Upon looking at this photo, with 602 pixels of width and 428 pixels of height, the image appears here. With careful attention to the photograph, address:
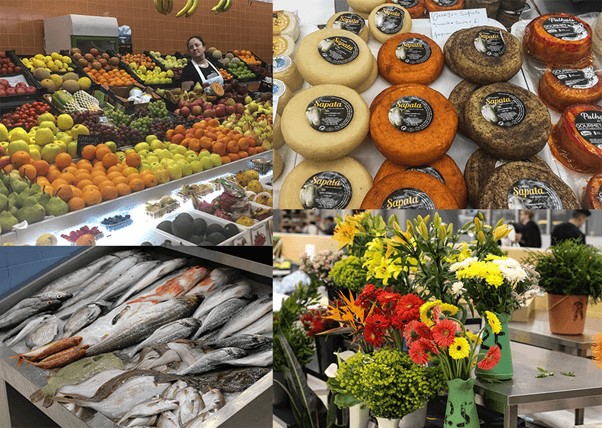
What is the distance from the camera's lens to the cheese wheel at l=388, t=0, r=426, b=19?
2457 mm

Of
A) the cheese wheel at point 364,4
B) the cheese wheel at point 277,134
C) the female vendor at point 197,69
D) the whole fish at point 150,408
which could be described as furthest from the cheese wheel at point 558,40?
the whole fish at point 150,408

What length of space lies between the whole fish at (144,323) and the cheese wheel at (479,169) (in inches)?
48.3

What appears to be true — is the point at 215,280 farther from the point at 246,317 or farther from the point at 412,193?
the point at 412,193

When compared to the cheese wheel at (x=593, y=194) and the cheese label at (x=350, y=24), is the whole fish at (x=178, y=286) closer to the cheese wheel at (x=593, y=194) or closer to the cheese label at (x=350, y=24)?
the cheese label at (x=350, y=24)

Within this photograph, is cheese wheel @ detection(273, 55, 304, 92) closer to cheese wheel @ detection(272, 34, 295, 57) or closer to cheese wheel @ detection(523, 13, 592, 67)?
cheese wheel @ detection(272, 34, 295, 57)

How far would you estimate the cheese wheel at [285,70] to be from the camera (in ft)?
7.82

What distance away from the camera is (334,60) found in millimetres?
2377

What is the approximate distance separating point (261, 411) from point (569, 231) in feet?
6.76

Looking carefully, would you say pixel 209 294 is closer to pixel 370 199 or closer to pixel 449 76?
pixel 370 199

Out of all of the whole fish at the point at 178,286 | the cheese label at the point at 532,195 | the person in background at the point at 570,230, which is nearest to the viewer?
the cheese label at the point at 532,195

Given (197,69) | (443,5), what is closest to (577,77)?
(443,5)

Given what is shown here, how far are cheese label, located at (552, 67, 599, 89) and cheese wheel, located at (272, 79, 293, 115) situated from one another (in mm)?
1012

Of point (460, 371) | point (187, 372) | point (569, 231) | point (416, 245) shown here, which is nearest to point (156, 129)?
point (187, 372)

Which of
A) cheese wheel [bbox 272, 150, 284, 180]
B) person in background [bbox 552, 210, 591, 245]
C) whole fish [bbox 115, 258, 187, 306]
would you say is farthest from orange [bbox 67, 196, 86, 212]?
person in background [bbox 552, 210, 591, 245]
